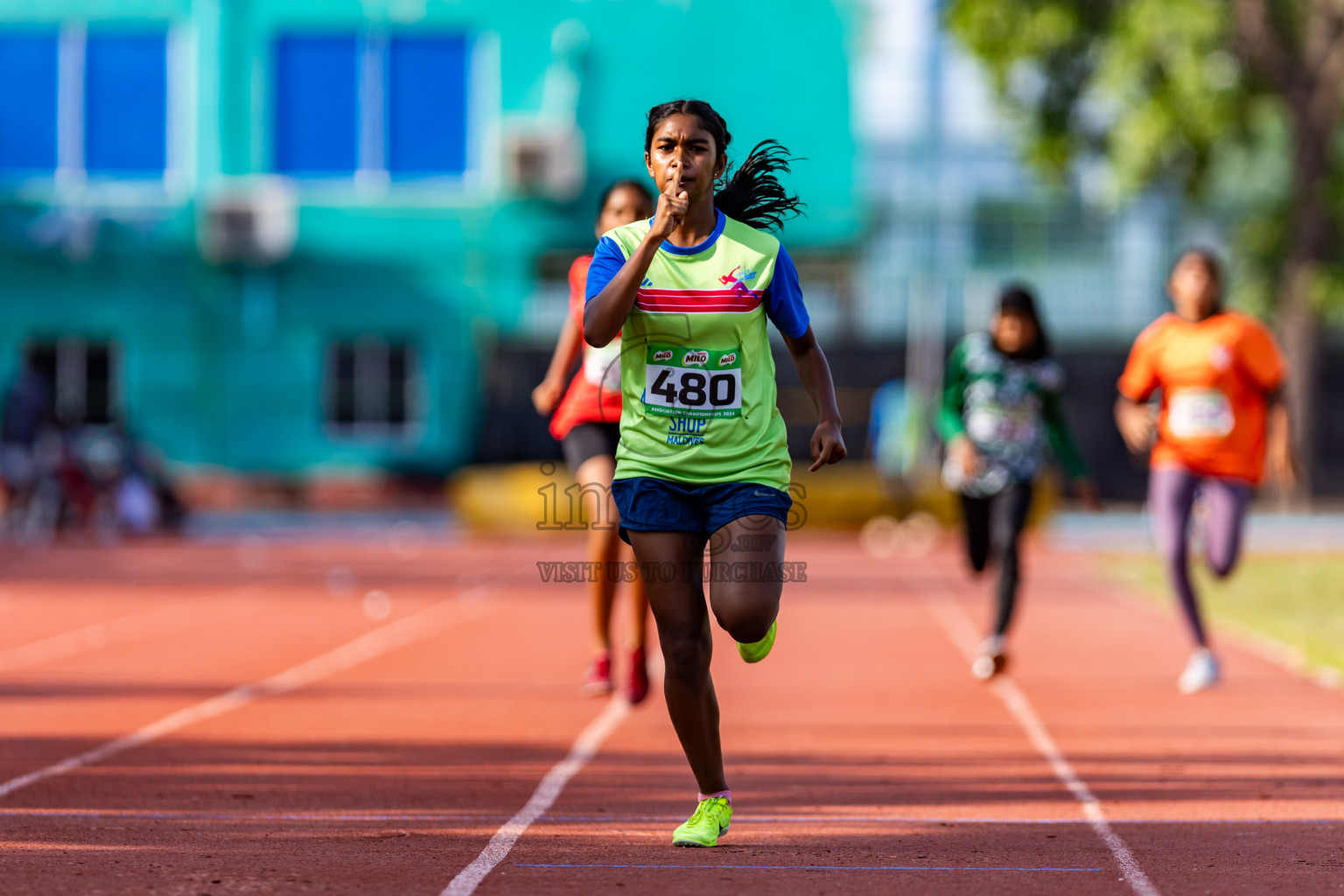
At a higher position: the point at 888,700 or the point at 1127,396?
the point at 1127,396

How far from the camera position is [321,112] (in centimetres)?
3153

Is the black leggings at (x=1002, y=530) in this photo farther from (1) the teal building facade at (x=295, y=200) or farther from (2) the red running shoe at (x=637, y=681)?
(1) the teal building facade at (x=295, y=200)

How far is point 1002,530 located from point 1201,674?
1185 mm

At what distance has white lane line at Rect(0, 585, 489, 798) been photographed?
22.9ft

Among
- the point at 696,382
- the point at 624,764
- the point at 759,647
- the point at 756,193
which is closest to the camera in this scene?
the point at 696,382

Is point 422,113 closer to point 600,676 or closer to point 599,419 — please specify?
point 600,676

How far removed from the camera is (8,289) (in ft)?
101

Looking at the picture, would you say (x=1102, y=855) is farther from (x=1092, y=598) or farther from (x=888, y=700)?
(x=1092, y=598)

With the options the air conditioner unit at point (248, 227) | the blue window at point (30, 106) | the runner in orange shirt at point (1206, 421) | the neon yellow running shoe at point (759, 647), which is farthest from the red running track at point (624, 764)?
the blue window at point (30, 106)

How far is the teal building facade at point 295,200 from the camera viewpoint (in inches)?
1229

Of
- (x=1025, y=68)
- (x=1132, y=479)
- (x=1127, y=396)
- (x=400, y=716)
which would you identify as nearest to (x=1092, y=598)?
(x=1127, y=396)

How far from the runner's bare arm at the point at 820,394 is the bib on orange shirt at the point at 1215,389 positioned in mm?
4146

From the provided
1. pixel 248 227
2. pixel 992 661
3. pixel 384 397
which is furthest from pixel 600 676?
pixel 248 227

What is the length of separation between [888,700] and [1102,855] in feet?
12.1
